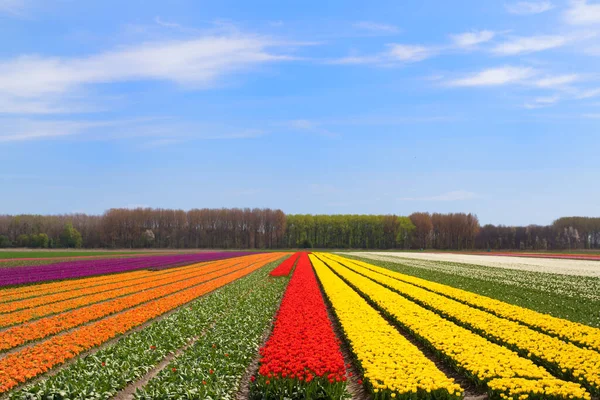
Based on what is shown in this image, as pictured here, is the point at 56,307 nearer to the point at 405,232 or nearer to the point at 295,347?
the point at 295,347

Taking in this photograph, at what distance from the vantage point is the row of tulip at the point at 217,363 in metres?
9.26

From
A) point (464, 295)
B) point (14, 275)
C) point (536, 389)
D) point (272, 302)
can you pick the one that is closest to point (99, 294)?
point (272, 302)

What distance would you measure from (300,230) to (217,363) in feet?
441

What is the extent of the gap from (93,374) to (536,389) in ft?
28.8

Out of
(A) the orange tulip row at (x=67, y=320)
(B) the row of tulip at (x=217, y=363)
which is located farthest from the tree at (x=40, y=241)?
(B) the row of tulip at (x=217, y=363)

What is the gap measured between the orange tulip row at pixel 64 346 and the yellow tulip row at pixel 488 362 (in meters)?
9.04

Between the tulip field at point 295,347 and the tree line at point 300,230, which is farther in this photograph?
the tree line at point 300,230

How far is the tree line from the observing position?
141875 millimetres

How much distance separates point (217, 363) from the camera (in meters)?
11.1

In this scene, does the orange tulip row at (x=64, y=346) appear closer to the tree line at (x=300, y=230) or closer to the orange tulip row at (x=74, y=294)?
the orange tulip row at (x=74, y=294)

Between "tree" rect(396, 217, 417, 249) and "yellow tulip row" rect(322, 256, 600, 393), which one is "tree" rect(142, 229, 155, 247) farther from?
"yellow tulip row" rect(322, 256, 600, 393)

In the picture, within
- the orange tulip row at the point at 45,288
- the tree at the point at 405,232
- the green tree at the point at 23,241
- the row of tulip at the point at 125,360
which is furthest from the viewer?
the tree at the point at 405,232

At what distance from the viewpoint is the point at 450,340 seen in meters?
12.8

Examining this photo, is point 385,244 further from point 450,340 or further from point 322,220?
point 450,340
